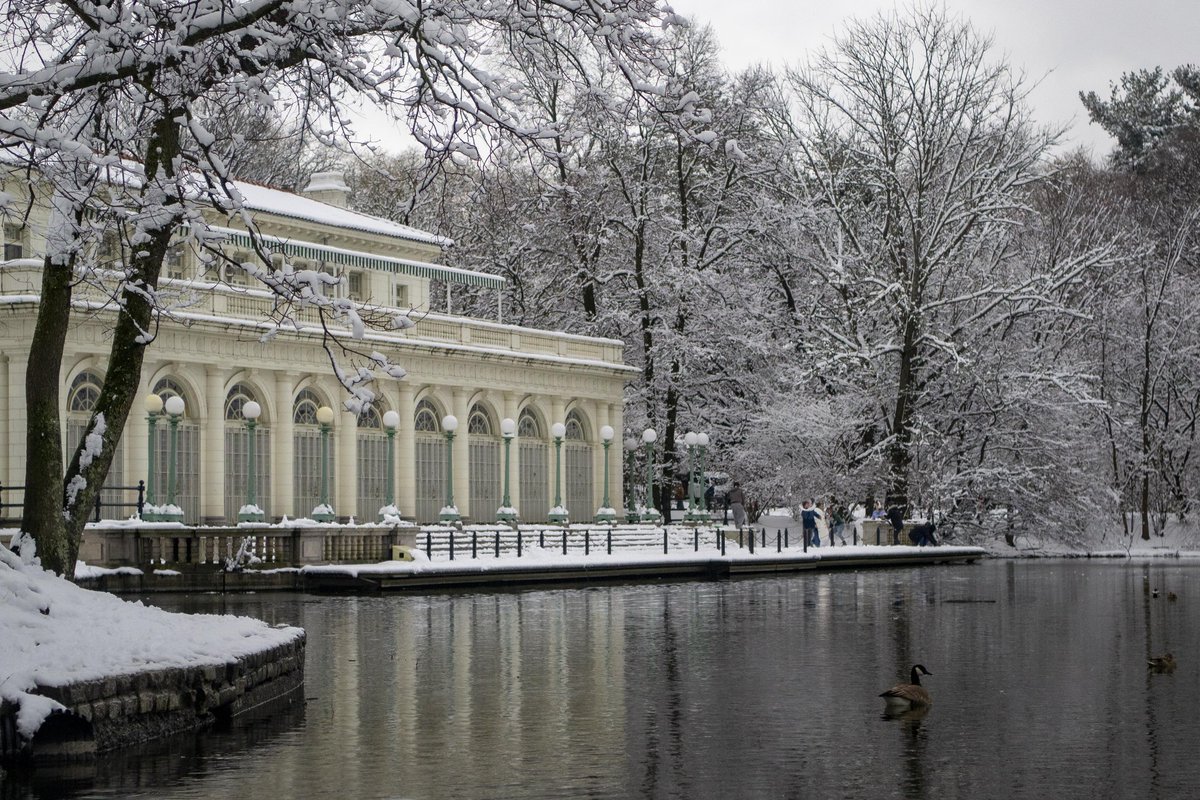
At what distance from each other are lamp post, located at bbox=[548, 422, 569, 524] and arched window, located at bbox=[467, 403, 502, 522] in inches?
68.4

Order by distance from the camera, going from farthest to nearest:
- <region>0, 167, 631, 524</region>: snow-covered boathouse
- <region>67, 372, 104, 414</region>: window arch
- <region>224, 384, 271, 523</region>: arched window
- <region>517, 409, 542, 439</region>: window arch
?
<region>517, 409, 542, 439</region>: window arch < <region>224, 384, 271, 523</region>: arched window < <region>0, 167, 631, 524</region>: snow-covered boathouse < <region>67, 372, 104, 414</region>: window arch

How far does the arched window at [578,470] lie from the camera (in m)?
55.6

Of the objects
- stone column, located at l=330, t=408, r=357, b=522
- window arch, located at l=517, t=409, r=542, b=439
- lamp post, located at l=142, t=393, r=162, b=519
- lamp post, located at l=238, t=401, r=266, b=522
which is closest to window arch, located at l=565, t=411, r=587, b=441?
window arch, located at l=517, t=409, r=542, b=439

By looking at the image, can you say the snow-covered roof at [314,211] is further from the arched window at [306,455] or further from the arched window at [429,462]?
the arched window at [429,462]

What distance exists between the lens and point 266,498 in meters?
45.5

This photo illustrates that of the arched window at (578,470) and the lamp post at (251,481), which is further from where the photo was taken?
the arched window at (578,470)

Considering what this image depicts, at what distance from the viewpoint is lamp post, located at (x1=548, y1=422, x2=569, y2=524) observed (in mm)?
51219

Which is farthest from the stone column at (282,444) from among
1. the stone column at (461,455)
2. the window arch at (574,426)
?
the window arch at (574,426)

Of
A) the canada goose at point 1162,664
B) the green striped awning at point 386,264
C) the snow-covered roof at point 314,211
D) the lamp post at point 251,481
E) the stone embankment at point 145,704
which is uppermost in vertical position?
the snow-covered roof at point 314,211

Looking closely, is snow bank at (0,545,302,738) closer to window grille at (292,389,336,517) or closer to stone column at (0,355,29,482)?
stone column at (0,355,29,482)

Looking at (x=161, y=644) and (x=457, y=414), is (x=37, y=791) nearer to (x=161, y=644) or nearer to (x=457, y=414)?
(x=161, y=644)

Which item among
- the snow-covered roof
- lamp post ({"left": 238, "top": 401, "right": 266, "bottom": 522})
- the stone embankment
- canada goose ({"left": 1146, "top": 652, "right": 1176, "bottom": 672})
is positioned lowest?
canada goose ({"left": 1146, "top": 652, "right": 1176, "bottom": 672})

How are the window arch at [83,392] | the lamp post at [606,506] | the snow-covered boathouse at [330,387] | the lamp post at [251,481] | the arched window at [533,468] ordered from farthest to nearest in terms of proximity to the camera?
1. the arched window at [533,468]
2. the lamp post at [606,506]
3. the snow-covered boathouse at [330,387]
4. the window arch at [83,392]
5. the lamp post at [251,481]

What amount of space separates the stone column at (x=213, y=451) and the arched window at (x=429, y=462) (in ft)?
24.1
